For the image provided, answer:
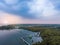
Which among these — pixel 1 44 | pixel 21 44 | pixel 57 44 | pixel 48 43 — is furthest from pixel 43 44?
pixel 1 44

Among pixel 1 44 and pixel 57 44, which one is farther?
pixel 1 44

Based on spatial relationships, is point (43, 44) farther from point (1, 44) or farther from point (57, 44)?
point (1, 44)

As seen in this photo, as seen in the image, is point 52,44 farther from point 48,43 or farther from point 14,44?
point 14,44

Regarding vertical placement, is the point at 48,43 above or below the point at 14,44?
above

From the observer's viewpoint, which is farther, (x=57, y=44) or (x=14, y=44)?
(x=14, y=44)

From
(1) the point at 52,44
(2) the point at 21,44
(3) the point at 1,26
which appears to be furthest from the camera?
(3) the point at 1,26

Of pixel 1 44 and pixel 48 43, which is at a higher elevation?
pixel 48 43

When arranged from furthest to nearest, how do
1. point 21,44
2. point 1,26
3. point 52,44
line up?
point 1,26, point 21,44, point 52,44

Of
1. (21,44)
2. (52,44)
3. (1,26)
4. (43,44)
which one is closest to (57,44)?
(52,44)

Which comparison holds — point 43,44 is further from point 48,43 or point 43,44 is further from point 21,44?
point 21,44
